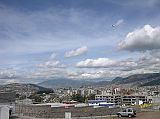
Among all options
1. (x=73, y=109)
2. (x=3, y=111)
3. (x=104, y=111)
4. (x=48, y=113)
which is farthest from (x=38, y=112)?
(x=3, y=111)

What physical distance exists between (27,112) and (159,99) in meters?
37.4

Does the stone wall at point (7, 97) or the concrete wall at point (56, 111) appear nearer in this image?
the concrete wall at point (56, 111)

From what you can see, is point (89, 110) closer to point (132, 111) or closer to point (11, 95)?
point (132, 111)

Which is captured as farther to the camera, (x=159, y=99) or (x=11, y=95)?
(x=159, y=99)

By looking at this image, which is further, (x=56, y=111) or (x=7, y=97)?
(x=7, y=97)

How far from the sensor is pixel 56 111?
55094mm

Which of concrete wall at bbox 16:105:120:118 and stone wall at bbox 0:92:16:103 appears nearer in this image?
concrete wall at bbox 16:105:120:118

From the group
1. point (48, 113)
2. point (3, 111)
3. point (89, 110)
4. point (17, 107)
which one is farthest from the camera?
point (17, 107)

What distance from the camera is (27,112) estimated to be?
57.0 m

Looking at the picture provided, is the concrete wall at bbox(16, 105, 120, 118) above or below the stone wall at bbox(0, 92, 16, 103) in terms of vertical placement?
below

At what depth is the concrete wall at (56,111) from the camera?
2098 inches

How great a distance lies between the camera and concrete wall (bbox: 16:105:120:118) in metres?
53.3

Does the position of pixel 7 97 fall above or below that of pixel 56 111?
above

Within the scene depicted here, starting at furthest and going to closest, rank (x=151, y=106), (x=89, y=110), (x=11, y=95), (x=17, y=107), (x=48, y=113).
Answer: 1. (x=151, y=106)
2. (x=11, y=95)
3. (x=17, y=107)
4. (x=89, y=110)
5. (x=48, y=113)
